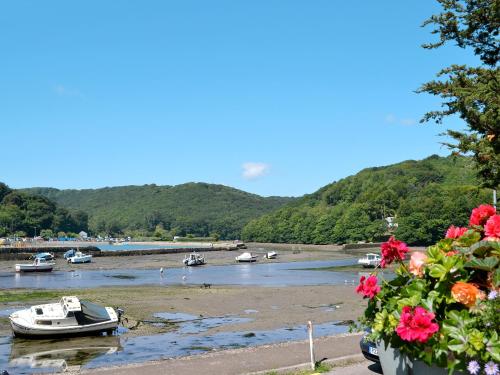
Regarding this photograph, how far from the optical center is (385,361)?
15.9ft

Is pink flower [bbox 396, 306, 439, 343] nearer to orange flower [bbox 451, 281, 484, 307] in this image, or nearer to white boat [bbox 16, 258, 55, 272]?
orange flower [bbox 451, 281, 484, 307]

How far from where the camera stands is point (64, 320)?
25031mm

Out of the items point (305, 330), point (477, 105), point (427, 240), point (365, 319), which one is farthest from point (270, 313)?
point (427, 240)

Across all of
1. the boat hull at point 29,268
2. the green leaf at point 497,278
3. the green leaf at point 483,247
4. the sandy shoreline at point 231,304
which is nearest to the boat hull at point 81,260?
the boat hull at point 29,268

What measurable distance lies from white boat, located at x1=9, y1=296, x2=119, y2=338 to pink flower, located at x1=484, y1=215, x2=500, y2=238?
23075mm

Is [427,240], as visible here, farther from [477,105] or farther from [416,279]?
[416,279]

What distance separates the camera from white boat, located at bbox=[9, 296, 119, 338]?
80.6 feet

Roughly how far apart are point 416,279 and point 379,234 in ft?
527

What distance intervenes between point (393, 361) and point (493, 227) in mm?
1436

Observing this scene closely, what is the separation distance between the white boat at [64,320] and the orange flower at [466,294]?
23.1m

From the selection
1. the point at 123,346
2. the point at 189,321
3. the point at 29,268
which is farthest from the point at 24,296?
the point at 29,268

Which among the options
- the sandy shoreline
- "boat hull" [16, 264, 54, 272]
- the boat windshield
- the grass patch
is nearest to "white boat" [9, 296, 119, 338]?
the boat windshield

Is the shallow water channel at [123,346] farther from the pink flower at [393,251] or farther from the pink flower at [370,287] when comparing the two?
the pink flower at [393,251]

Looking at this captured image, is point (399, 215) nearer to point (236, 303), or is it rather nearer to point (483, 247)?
point (236, 303)
